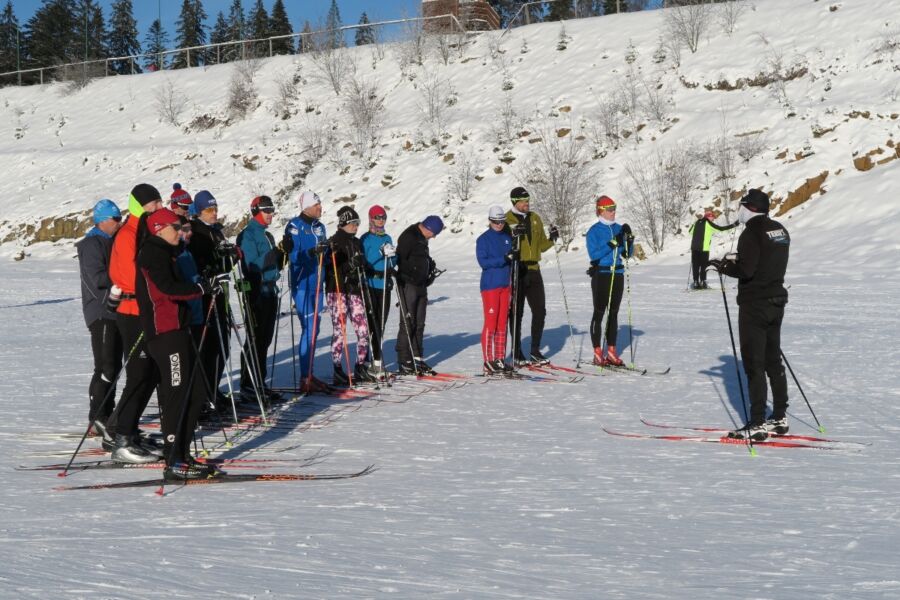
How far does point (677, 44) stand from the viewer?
1355 inches

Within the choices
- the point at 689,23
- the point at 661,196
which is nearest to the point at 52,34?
the point at 689,23

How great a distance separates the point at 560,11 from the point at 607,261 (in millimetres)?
48071

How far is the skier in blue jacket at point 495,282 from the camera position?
936cm

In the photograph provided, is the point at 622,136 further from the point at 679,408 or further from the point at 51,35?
the point at 51,35

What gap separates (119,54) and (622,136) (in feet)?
176

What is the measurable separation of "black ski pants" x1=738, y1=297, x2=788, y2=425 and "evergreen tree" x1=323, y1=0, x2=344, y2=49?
38.9 meters

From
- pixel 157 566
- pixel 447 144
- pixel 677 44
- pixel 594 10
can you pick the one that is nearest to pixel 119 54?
pixel 594 10

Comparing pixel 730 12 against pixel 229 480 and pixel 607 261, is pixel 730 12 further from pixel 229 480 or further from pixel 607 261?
pixel 229 480

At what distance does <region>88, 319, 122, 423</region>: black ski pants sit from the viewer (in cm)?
655

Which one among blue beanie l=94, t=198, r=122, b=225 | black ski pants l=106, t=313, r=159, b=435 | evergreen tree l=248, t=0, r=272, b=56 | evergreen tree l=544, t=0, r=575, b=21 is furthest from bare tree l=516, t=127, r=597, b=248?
evergreen tree l=248, t=0, r=272, b=56

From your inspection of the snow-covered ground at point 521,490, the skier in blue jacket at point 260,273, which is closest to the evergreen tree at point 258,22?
the snow-covered ground at point 521,490

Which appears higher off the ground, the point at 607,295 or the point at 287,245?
the point at 287,245

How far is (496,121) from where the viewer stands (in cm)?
3425

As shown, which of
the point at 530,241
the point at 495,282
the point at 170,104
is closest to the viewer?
the point at 495,282
